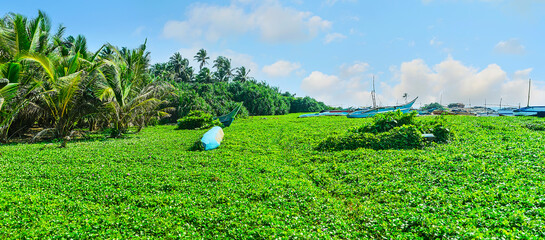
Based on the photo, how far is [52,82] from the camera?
10.5 meters

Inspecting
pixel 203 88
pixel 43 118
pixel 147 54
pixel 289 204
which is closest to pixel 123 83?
pixel 147 54

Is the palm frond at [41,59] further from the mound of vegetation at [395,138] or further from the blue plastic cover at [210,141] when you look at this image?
the mound of vegetation at [395,138]

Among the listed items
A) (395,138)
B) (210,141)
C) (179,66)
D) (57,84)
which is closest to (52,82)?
(57,84)

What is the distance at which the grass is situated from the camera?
152 inches

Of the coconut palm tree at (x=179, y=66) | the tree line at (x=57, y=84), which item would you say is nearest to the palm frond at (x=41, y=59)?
the tree line at (x=57, y=84)

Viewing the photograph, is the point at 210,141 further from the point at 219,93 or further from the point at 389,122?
the point at 219,93

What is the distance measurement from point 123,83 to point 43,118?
6.43 metres

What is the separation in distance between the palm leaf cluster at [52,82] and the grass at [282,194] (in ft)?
9.54

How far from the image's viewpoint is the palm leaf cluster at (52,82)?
30.0 ft

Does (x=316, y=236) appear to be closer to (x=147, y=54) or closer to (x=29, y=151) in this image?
(x=29, y=151)

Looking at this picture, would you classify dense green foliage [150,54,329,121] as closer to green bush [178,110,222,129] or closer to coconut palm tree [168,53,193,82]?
coconut palm tree [168,53,193,82]

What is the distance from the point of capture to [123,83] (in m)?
12.8

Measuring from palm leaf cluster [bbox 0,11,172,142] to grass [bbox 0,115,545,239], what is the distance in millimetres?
2907

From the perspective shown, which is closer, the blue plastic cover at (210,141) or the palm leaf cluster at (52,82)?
the palm leaf cluster at (52,82)
